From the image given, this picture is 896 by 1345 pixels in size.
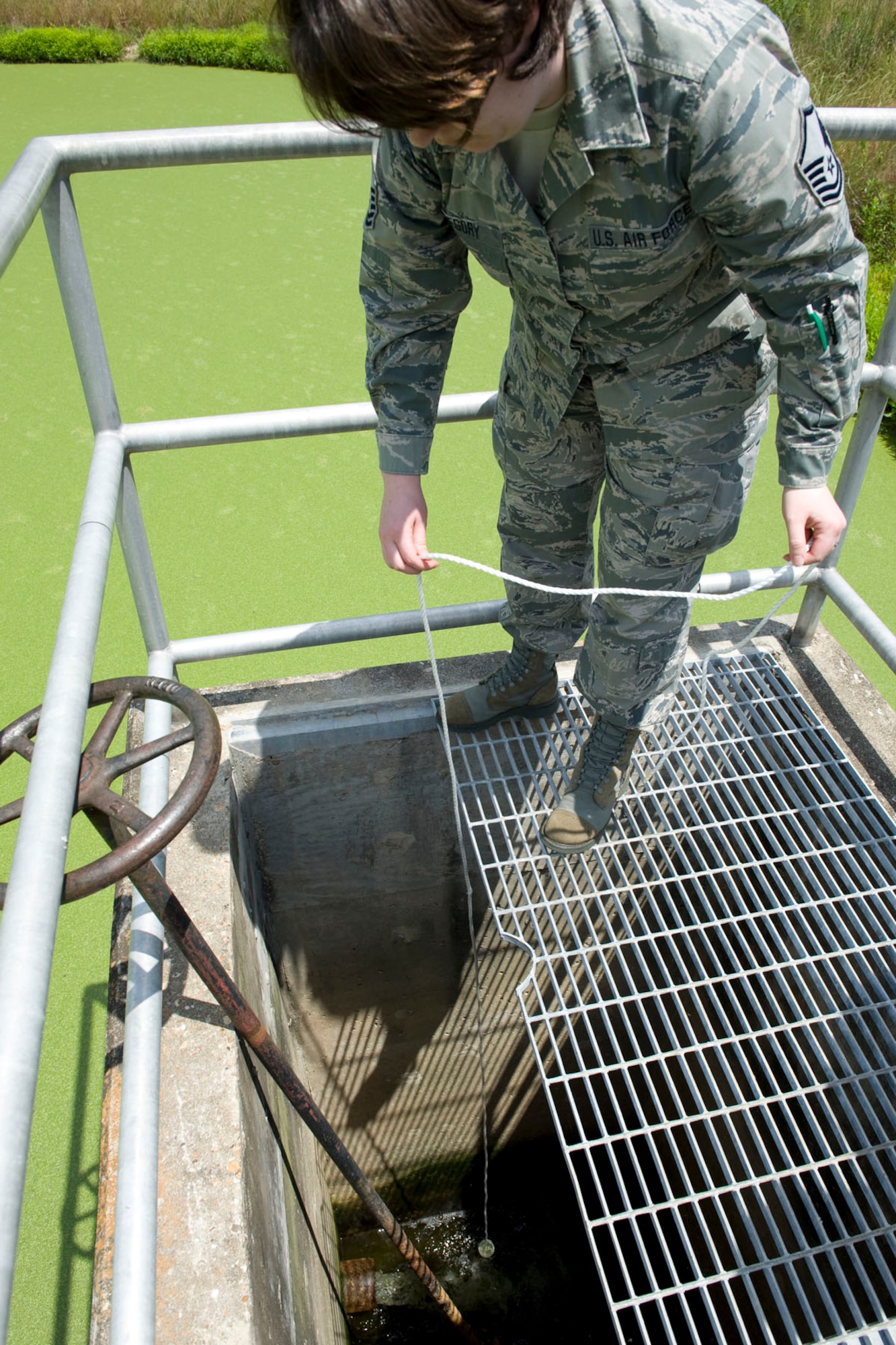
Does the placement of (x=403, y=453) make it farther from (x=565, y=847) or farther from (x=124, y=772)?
(x=565, y=847)

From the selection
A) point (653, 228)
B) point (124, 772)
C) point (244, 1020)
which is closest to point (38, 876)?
point (124, 772)

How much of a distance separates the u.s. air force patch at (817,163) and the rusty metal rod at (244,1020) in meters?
0.90

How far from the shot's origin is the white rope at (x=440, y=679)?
1.23 meters

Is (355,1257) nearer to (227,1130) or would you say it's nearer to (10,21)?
(227,1130)

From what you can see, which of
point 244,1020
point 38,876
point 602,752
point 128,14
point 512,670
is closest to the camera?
point 38,876

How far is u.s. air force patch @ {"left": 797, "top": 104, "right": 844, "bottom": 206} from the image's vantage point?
0.84 meters

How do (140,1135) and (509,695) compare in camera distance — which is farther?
(509,695)

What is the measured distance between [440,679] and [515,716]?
165 mm

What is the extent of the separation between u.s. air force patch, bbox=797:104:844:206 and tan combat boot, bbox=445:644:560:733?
2.90ft

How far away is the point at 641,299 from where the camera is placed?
985mm

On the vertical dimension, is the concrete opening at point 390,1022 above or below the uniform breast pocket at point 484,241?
below

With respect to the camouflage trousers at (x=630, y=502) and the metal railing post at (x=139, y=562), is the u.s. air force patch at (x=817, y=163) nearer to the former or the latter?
the camouflage trousers at (x=630, y=502)

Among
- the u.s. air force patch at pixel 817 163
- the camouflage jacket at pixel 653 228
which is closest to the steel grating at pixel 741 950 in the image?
the camouflage jacket at pixel 653 228

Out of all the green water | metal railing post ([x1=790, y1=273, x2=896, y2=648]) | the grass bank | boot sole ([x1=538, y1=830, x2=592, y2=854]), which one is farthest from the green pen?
the grass bank
